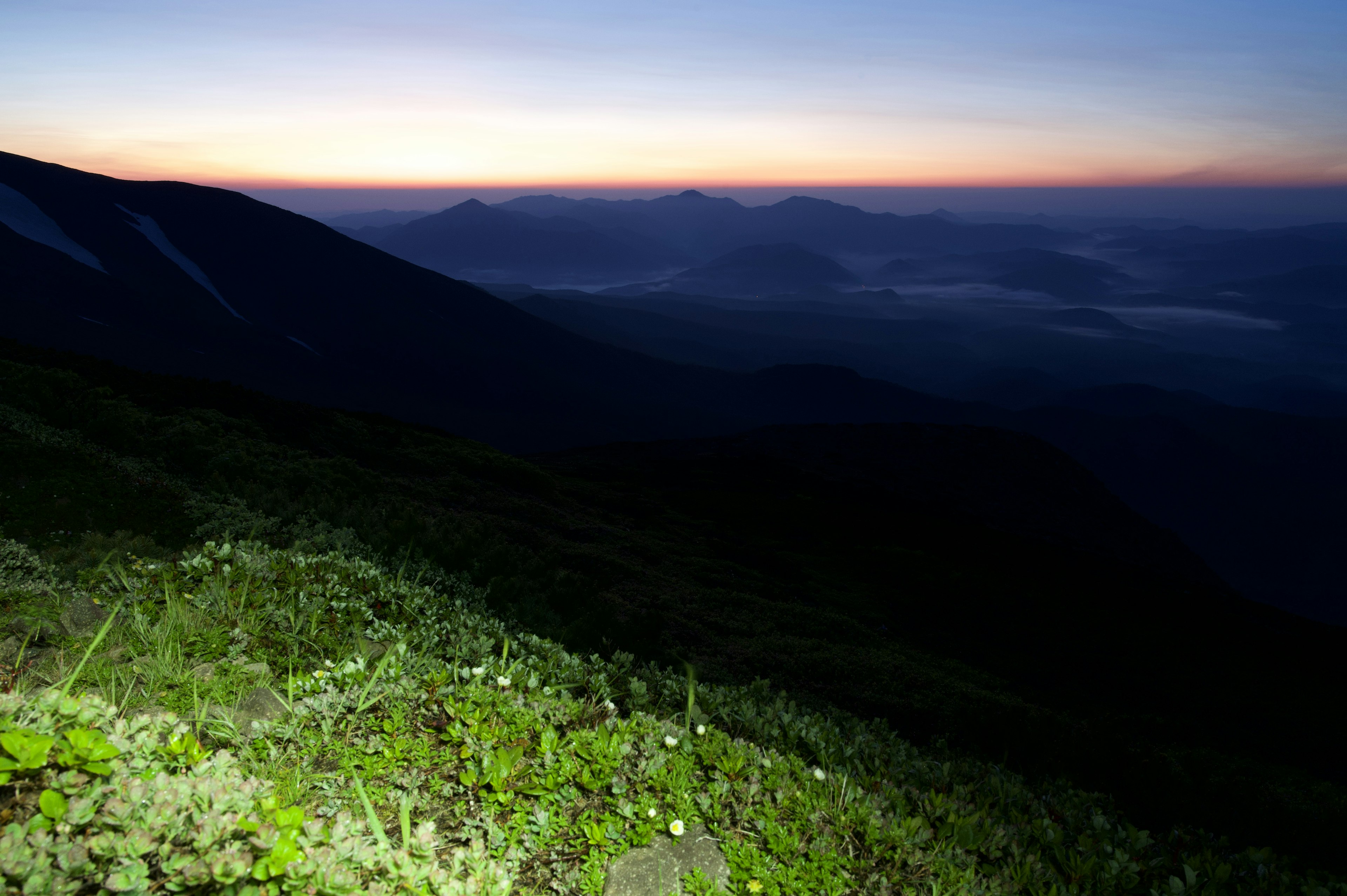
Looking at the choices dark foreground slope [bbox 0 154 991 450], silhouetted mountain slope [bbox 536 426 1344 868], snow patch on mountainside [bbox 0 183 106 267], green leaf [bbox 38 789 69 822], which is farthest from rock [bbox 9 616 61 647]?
snow patch on mountainside [bbox 0 183 106 267]

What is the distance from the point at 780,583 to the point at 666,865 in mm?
22138

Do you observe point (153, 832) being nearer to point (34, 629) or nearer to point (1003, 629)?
point (34, 629)

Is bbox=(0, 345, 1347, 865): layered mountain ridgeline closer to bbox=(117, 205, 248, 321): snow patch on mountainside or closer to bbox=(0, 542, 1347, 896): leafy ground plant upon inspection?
bbox=(0, 542, 1347, 896): leafy ground plant

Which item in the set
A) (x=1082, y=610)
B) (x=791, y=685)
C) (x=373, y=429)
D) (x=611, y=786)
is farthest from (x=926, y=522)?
(x=611, y=786)

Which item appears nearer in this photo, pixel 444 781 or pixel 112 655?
pixel 444 781

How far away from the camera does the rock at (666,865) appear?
4016mm

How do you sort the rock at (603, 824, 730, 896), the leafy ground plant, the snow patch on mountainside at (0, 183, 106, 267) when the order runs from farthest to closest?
the snow patch on mountainside at (0, 183, 106, 267) → the rock at (603, 824, 730, 896) → the leafy ground plant

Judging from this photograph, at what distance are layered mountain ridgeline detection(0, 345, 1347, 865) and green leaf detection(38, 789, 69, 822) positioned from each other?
5.22m

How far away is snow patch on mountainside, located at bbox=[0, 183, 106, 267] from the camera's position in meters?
164

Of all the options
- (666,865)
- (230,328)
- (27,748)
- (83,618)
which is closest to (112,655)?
(83,618)

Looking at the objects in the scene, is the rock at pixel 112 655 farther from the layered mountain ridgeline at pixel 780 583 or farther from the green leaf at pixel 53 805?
the layered mountain ridgeline at pixel 780 583

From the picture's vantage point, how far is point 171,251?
19012cm

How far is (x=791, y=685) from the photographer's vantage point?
11383 mm

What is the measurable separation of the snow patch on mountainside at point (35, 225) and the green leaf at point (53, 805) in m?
215
